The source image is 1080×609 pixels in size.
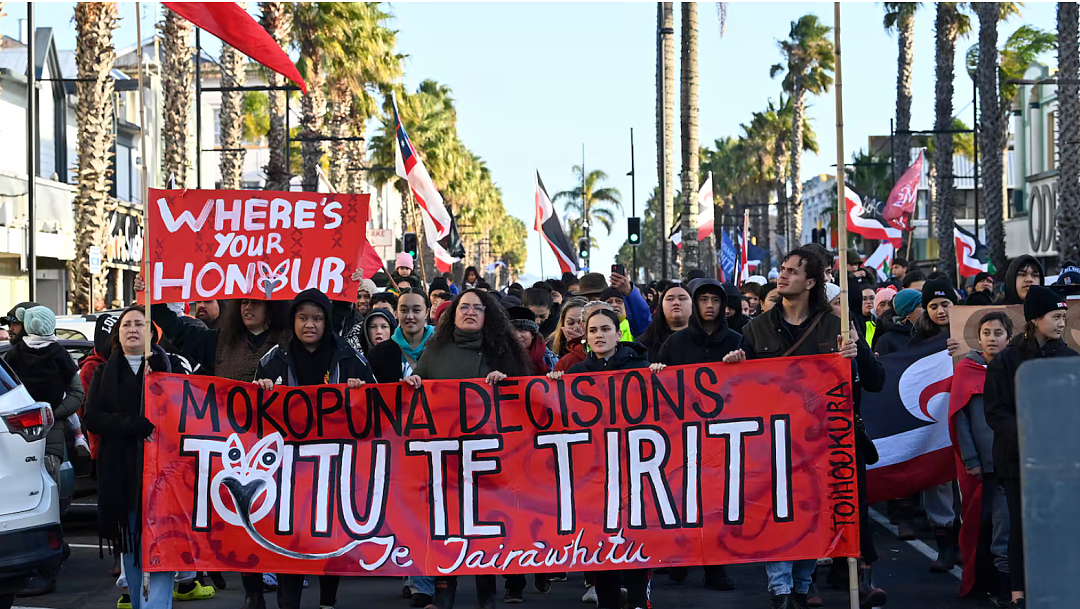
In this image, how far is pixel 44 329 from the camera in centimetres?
929

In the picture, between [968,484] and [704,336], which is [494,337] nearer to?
[704,336]

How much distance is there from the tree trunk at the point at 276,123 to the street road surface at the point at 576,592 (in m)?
23.9

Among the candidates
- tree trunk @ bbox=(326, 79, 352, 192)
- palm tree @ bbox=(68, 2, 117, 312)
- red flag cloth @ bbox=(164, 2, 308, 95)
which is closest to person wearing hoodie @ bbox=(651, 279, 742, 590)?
red flag cloth @ bbox=(164, 2, 308, 95)

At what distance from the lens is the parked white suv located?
6473 millimetres

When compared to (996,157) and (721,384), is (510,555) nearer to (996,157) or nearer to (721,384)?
(721,384)

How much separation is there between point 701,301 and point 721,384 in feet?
4.25

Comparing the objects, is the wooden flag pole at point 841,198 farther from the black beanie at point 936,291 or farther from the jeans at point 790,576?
the black beanie at point 936,291

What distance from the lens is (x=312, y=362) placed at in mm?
7191

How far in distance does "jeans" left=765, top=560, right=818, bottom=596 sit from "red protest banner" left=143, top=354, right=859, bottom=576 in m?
0.27

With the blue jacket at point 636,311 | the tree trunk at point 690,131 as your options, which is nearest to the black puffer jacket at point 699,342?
the blue jacket at point 636,311

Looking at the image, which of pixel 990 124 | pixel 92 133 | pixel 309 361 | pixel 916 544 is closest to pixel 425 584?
pixel 309 361

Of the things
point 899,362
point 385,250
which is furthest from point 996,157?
point 899,362

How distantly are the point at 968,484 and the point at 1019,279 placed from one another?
71.1 inches

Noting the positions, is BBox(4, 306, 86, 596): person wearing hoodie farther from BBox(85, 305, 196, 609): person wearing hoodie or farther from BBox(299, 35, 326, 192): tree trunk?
BBox(299, 35, 326, 192): tree trunk
